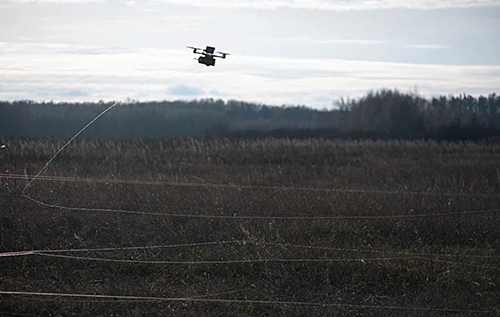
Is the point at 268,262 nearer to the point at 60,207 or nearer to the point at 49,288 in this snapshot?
the point at 49,288

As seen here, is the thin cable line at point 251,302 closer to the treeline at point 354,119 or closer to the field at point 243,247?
the field at point 243,247

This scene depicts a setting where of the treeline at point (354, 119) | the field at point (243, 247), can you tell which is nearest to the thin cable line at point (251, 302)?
the field at point (243, 247)

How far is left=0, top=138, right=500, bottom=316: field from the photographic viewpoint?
7.13m

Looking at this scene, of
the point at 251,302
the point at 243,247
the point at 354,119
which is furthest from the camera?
the point at 354,119

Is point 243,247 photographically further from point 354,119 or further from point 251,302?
point 354,119

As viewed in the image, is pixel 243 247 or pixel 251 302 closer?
pixel 251 302

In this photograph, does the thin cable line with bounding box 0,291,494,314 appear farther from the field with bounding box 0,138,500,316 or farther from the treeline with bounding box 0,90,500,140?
the treeline with bounding box 0,90,500,140

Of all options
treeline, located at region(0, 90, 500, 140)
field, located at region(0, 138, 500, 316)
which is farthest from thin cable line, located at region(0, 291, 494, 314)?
treeline, located at region(0, 90, 500, 140)

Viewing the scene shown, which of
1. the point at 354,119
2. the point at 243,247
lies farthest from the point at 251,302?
the point at 354,119

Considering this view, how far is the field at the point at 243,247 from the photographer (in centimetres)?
713

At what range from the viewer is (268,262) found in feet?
27.2

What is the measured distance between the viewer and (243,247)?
8.91 metres

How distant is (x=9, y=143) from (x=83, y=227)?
21.6 ft

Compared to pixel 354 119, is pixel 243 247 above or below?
below
